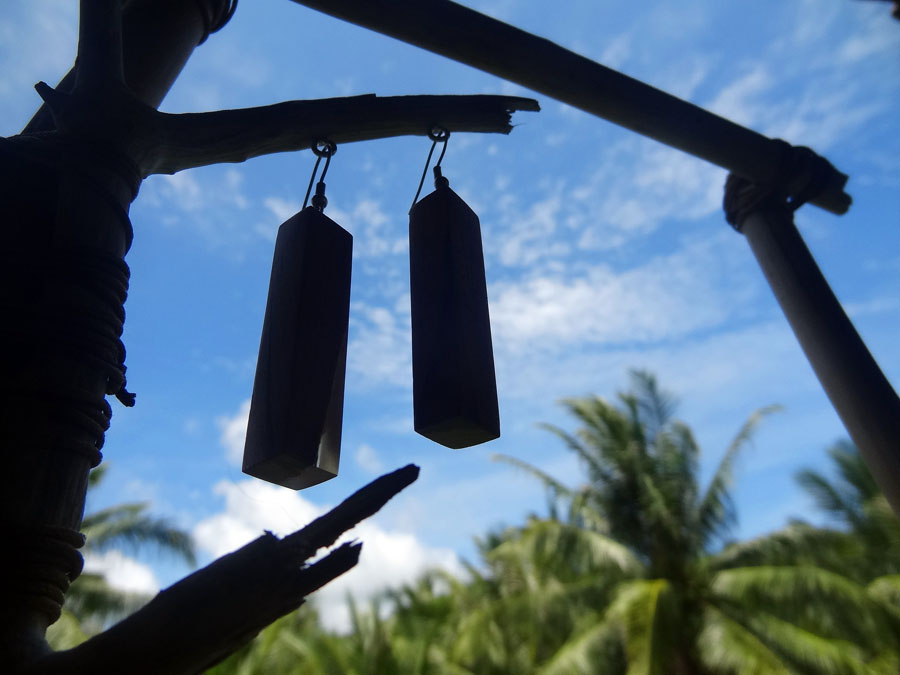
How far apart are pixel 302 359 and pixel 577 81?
123cm

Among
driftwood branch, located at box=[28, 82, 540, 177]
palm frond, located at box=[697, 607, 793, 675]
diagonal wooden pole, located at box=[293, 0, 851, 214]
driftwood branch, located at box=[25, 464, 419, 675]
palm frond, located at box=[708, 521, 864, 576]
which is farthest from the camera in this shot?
palm frond, located at box=[708, 521, 864, 576]

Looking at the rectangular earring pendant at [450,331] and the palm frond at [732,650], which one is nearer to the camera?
the rectangular earring pendant at [450,331]

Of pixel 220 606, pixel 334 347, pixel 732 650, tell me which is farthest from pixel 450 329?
pixel 732 650

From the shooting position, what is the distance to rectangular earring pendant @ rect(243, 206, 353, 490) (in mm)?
715

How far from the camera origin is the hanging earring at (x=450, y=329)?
760 millimetres

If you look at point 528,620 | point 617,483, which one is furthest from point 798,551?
point 528,620

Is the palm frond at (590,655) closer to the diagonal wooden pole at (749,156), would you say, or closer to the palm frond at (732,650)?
the palm frond at (732,650)

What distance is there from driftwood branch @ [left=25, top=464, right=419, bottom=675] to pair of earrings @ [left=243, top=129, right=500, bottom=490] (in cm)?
12

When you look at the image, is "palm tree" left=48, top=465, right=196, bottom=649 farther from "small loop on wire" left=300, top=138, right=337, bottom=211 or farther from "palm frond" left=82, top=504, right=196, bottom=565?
"small loop on wire" left=300, top=138, right=337, bottom=211

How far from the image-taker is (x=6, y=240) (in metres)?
0.76

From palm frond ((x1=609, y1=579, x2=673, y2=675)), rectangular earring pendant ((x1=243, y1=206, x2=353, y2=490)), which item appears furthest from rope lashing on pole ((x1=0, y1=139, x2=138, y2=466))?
palm frond ((x1=609, y1=579, x2=673, y2=675))

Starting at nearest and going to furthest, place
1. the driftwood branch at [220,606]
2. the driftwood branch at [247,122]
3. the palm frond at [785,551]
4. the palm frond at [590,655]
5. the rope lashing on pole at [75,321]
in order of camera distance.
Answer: the driftwood branch at [220,606], the rope lashing on pole at [75,321], the driftwood branch at [247,122], the palm frond at [590,655], the palm frond at [785,551]

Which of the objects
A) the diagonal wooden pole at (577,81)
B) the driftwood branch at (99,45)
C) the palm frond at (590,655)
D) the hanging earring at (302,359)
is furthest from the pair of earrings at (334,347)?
the palm frond at (590,655)

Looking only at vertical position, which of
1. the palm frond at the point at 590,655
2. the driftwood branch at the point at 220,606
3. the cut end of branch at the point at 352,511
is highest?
the palm frond at the point at 590,655
